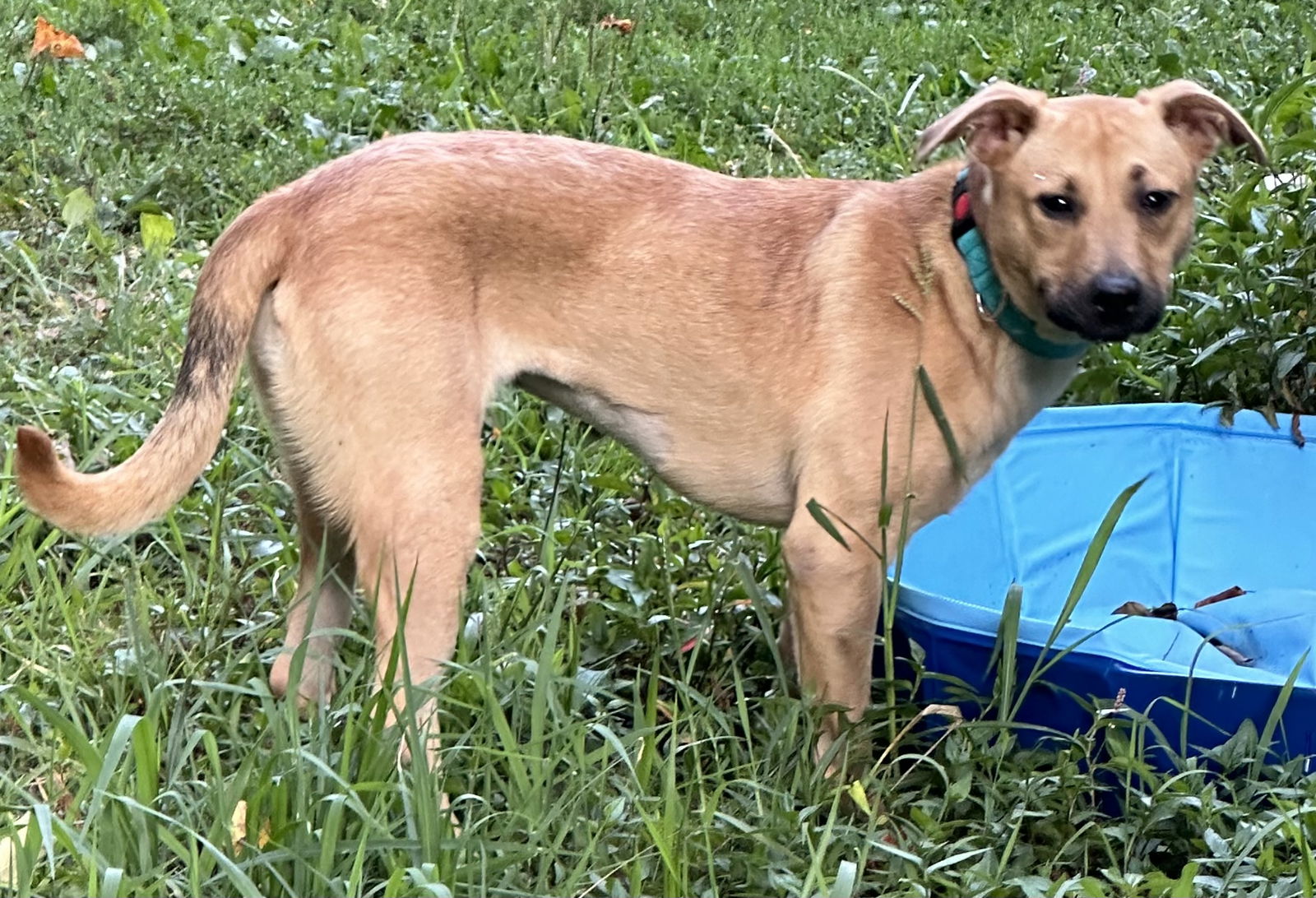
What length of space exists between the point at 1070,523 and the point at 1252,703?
1.38 metres

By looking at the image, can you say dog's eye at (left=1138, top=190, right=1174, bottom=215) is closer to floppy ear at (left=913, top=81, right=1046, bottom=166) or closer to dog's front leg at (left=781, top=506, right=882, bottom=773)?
floppy ear at (left=913, top=81, right=1046, bottom=166)

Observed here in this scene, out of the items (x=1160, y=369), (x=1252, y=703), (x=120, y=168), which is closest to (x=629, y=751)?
(x=1252, y=703)

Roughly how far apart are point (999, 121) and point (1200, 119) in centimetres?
48

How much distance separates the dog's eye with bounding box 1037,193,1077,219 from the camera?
3113 mm

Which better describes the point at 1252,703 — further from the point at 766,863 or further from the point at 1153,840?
the point at 766,863

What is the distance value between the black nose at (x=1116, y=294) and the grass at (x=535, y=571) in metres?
0.84

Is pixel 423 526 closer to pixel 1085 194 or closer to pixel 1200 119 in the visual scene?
pixel 1085 194

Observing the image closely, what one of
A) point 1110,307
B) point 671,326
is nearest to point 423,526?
point 671,326

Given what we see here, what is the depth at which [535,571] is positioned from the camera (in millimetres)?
3789

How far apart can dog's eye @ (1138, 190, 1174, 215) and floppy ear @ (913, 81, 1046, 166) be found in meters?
0.28

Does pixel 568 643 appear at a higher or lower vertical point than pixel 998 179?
lower

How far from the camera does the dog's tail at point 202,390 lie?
293 centimetres

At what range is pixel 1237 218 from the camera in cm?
450

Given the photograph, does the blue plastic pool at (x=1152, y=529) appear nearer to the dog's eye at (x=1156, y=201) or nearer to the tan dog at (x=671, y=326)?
the tan dog at (x=671, y=326)
